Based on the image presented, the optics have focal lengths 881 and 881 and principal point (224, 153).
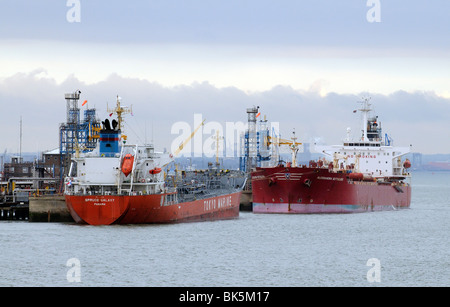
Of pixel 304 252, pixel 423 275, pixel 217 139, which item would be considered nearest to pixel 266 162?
pixel 217 139

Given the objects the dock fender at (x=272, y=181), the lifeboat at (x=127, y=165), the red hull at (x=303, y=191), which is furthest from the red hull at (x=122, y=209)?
the red hull at (x=303, y=191)

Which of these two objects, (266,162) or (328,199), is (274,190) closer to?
(328,199)

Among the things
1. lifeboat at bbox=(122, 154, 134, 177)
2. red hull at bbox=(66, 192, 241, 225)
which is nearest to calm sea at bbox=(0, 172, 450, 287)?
red hull at bbox=(66, 192, 241, 225)

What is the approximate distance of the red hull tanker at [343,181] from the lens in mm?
75438

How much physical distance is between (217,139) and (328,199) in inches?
922

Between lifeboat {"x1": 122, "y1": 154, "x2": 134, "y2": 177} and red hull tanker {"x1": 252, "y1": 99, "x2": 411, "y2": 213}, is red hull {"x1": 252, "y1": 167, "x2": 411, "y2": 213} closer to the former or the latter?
red hull tanker {"x1": 252, "y1": 99, "x2": 411, "y2": 213}

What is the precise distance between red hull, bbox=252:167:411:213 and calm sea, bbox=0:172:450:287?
10.9m

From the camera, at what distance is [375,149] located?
300 ft

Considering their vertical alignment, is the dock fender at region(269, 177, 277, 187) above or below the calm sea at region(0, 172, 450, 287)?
above

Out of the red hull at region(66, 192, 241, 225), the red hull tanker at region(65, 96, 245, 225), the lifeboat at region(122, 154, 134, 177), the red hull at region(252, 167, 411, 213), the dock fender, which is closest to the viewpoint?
the red hull at region(66, 192, 241, 225)

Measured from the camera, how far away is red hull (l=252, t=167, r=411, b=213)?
247ft

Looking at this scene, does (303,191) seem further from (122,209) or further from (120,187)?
(122,209)

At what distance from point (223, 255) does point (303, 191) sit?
30.3 m
